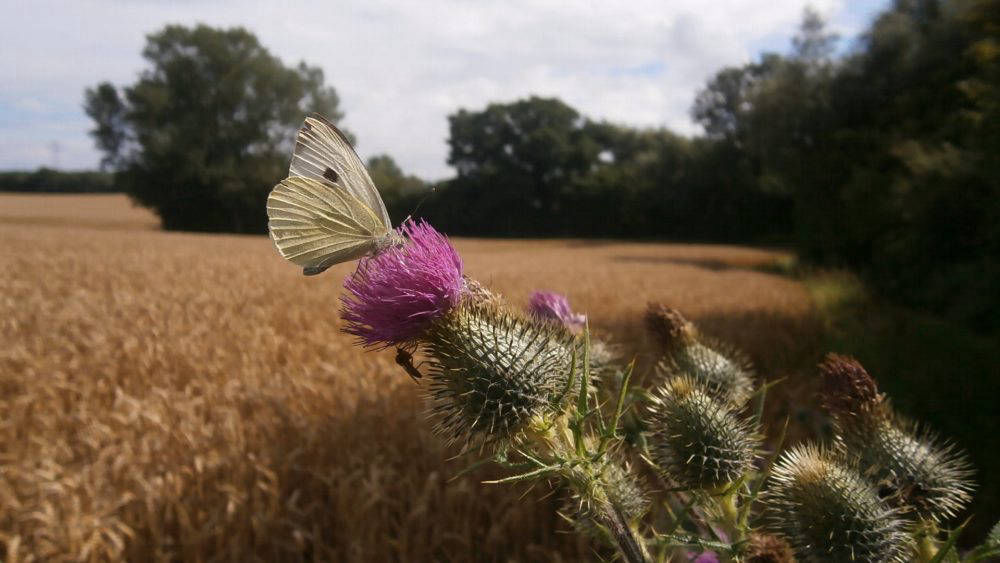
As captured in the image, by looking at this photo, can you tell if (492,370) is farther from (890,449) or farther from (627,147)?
(627,147)


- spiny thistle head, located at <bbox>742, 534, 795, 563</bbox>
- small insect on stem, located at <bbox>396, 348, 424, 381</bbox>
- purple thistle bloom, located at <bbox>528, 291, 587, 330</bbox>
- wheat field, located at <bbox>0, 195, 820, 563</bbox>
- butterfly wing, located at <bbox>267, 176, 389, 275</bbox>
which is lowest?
wheat field, located at <bbox>0, 195, 820, 563</bbox>

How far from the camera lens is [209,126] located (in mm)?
53625

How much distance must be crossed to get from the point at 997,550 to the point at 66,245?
2740 centimetres

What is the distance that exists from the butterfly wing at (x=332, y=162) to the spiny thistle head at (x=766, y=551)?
1138 mm

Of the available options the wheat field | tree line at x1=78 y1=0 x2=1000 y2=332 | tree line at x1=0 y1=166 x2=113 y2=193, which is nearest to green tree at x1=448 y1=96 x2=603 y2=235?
tree line at x1=78 y1=0 x2=1000 y2=332

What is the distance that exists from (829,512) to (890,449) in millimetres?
315

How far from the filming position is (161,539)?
385cm

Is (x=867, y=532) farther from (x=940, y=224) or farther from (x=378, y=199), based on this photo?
(x=940, y=224)

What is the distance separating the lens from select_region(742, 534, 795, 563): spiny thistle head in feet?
3.04

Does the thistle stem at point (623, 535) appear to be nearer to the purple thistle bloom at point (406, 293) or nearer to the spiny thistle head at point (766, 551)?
the spiny thistle head at point (766, 551)

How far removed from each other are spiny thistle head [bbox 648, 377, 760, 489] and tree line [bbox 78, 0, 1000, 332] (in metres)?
20.1

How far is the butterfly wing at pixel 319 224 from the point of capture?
5.48 feet

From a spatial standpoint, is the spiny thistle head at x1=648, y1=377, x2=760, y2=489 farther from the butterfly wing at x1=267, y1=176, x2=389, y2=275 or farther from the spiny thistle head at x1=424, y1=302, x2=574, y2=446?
the butterfly wing at x1=267, y1=176, x2=389, y2=275

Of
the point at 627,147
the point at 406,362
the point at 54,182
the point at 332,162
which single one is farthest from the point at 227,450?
the point at 54,182
